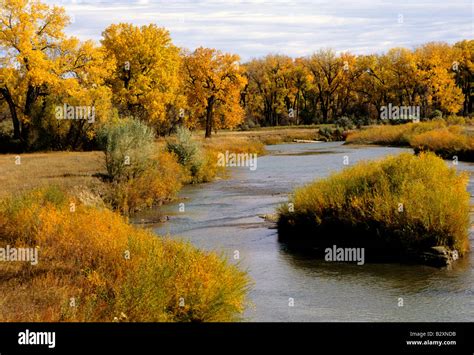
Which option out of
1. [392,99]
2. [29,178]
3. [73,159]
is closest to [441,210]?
[29,178]

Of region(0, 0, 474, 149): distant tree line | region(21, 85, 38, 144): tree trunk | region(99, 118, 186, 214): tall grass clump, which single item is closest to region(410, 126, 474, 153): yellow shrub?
region(0, 0, 474, 149): distant tree line

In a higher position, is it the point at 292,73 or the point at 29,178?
the point at 292,73

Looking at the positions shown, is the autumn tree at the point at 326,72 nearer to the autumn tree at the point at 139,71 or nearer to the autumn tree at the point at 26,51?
the autumn tree at the point at 139,71

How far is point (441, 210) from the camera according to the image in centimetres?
1777

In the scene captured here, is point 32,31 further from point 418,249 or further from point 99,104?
point 418,249

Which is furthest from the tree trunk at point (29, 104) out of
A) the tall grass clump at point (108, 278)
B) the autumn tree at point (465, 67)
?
the autumn tree at point (465, 67)

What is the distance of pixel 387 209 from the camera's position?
1855 cm

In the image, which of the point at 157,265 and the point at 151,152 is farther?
the point at 151,152

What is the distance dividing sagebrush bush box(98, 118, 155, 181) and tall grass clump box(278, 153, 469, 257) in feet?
31.7

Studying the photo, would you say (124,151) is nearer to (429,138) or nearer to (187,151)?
(187,151)

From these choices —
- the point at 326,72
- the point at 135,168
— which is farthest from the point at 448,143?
the point at 326,72

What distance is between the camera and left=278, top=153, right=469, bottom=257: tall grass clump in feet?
59.3

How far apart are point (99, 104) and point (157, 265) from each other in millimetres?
39055

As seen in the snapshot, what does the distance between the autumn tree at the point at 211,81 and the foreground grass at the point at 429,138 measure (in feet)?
46.8
